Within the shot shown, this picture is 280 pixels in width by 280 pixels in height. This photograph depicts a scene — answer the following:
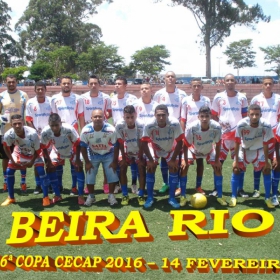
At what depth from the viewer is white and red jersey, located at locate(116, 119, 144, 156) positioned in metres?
5.93

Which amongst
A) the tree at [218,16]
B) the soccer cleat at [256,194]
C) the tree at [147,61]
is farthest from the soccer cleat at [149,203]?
the tree at [147,61]

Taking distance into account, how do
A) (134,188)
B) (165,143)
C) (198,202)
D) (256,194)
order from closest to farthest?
(198,202) < (165,143) < (256,194) < (134,188)

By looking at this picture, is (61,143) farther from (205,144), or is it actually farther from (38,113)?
(205,144)

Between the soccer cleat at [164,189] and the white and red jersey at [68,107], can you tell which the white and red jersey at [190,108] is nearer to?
the soccer cleat at [164,189]

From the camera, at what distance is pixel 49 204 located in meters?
5.85

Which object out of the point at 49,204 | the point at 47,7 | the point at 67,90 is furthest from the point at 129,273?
the point at 47,7

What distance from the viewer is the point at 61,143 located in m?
6.00

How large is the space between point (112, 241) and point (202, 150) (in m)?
2.21

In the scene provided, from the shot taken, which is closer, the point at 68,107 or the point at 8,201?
the point at 8,201

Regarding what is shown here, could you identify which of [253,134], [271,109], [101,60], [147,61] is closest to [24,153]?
[253,134]

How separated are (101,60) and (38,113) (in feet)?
138

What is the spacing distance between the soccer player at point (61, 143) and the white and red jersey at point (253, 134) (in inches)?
101

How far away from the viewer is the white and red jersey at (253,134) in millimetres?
5578

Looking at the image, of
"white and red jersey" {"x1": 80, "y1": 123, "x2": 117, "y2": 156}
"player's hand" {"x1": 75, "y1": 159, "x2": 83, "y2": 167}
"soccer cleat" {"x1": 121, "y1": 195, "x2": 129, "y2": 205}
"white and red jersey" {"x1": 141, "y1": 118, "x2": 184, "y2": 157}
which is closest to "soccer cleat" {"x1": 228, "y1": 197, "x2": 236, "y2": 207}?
"white and red jersey" {"x1": 141, "y1": 118, "x2": 184, "y2": 157}
